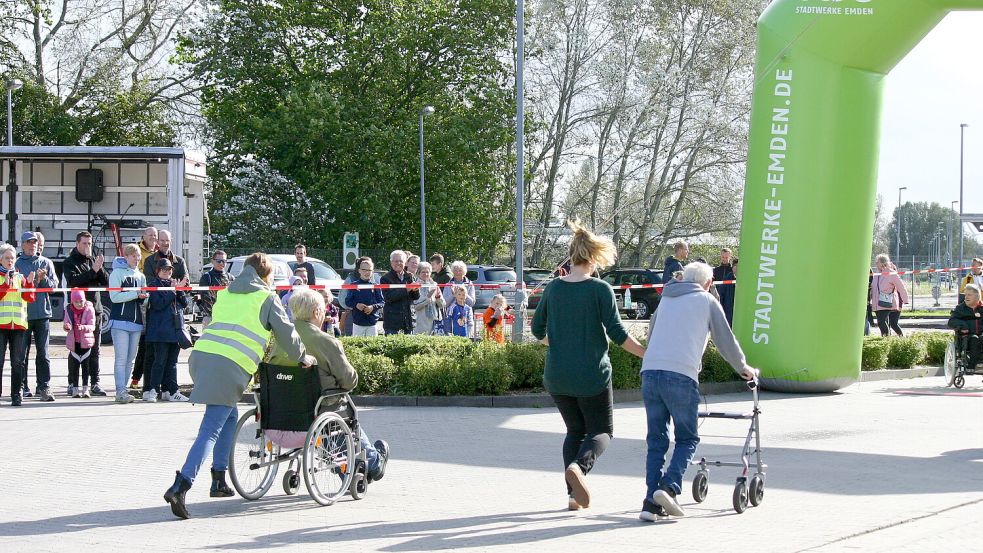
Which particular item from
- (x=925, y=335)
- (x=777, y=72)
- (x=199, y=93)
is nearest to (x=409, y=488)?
(x=777, y=72)

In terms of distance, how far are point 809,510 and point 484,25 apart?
3322cm

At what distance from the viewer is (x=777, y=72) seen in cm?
1434

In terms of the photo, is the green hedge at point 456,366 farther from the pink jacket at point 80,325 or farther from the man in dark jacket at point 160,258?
the pink jacket at point 80,325

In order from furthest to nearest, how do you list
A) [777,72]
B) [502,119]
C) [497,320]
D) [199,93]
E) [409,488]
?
1. [199,93]
2. [502,119]
3. [497,320]
4. [777,72]
5. [409,488]

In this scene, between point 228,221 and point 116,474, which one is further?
point 228,221

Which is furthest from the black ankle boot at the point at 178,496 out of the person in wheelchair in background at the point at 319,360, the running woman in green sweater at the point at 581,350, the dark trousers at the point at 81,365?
the dark trousers at the point at 81,365

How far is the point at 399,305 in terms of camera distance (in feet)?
55.1

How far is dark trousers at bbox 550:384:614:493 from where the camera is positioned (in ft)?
25.0

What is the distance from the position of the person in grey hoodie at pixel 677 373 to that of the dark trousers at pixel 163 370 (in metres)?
7.73

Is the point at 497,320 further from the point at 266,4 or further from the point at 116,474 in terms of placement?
the point at 266,4

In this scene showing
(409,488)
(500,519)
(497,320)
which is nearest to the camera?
(500,519)

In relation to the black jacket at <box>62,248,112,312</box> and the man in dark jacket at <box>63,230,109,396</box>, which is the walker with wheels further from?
the black jacket at <box>62,248,112,312</box>

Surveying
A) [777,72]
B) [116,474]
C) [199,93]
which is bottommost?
[116,474]

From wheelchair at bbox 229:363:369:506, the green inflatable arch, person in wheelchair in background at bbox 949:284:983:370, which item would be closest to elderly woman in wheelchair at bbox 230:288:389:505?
wheelchair at bbox 229:363:369:506
